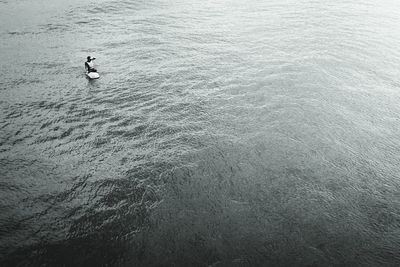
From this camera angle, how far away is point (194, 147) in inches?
599

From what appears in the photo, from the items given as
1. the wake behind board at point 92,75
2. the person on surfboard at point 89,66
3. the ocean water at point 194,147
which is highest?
the person on surfboard at point 89,66

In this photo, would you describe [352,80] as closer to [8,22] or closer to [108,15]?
[108,15]

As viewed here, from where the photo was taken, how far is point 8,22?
26531 millimetres

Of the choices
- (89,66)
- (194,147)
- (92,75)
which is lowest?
(194,147)

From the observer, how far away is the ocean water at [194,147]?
1096cm

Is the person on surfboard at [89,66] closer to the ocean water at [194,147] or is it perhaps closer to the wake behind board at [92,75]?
the wake behind board at [92,75]

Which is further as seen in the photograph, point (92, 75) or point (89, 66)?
point (89, 66)

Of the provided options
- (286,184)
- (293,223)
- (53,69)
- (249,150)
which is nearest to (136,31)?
(53,69)

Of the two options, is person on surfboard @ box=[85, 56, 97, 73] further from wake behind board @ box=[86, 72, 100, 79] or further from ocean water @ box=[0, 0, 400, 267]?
ocean water @ box=[0, 0, 400, 267]

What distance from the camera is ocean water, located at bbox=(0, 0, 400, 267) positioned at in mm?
10961

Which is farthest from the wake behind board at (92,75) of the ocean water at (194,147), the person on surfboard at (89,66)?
the ocean water at (194,147)

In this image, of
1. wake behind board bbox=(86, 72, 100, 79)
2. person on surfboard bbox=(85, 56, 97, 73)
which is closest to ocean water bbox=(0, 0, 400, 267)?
wake behind board bbox=(86, 72, 100, 79)

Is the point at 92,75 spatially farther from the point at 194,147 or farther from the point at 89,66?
the point at 194,147

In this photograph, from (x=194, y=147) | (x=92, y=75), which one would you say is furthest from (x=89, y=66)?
(x=194, y=147)
